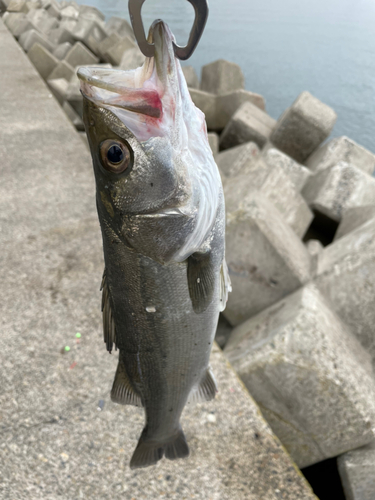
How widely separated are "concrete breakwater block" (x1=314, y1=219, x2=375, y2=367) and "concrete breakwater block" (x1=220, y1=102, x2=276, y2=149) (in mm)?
3377

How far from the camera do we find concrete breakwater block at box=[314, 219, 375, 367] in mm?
2451

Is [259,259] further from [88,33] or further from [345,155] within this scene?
[88,33]

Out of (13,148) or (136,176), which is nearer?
A: (136,176)

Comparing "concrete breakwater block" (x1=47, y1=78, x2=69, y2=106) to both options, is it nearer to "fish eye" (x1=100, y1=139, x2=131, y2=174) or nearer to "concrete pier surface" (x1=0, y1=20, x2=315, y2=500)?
"concrete pier surface" (x1=0, y1=20, x2=315, y2=500)

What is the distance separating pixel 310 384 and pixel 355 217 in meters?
2.09

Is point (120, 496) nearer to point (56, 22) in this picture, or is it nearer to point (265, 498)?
point (265, 498)

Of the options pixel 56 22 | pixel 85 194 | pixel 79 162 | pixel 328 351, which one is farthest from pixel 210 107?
pixel 56 22

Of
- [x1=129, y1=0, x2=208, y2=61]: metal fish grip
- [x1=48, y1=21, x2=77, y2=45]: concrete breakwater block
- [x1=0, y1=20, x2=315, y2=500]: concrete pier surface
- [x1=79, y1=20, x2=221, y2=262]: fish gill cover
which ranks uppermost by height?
[x1=129, y1=0, x2=208, y2=61]: metal fish grip

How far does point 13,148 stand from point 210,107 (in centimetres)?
383

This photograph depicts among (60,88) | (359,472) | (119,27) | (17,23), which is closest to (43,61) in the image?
(60,88)

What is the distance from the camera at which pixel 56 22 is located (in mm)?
10953

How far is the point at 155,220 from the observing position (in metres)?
1.01

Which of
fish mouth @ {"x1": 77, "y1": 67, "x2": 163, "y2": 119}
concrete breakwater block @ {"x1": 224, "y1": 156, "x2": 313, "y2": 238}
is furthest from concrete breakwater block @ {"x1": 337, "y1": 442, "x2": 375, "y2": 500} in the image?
fish mouth @ {"x1": 77, "y1": 67, "x2": 163, "y2": 119}

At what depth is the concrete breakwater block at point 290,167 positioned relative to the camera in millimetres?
4535
